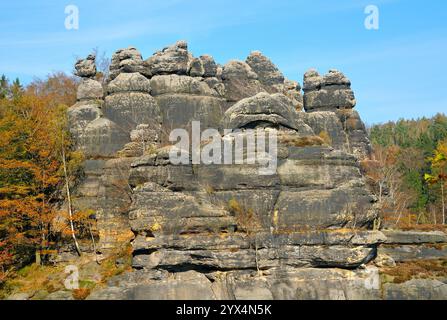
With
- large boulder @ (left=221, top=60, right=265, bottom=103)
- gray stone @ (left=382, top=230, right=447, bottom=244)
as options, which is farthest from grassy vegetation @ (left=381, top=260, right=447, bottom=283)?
large boulder @ (left=221, top=60, right=265, bottom=103)

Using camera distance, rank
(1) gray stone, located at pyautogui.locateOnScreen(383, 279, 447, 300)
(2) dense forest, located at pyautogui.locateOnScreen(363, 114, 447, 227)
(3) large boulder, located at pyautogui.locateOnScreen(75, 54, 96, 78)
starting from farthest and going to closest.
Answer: (2) dense forest, located at pyautogui.locateOnScreen(363, 114, 447, 227)
(3) large boulder, located at pyautogui.locateOnScreen(75, 54, 96, 78)
(1) gray stone, located at pyautogui.locateOnScreen(383, 279, 447, 300)

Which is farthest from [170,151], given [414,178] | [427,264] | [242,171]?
[414,178]

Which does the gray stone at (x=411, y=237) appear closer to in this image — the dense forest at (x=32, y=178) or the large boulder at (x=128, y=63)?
the dense forest at (x=32, y=178)

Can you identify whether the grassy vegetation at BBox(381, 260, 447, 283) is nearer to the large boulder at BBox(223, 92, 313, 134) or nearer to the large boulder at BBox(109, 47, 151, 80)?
the large boulder at BBox(223, 92, 313, 134)

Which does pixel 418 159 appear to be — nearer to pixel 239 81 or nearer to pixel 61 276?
pixel 239 81

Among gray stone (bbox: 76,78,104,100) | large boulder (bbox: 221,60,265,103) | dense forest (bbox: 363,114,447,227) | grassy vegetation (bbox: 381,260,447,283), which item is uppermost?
large boulder (bbox: 221,60,265,103)

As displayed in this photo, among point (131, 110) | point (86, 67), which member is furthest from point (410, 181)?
point (86, 67)

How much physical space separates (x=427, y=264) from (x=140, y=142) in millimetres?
19047

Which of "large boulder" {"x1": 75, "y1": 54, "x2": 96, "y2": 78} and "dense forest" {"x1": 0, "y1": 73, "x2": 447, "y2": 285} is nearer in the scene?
"dense forest" {"x1": 0, "y1": 73, "x2": 447, "y2": 285}

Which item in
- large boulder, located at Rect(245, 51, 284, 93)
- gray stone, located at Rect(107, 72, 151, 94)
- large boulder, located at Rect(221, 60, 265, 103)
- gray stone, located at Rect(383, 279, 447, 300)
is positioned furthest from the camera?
large boulder, located at Rect(245, 51, 284, 93)

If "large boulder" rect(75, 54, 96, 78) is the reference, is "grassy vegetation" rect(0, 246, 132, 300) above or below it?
below

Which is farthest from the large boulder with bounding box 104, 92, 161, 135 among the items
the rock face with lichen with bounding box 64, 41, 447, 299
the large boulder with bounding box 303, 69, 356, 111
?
the large boulder with bounding box 303, 69, 356, 111

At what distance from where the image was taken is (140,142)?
38.4 meters

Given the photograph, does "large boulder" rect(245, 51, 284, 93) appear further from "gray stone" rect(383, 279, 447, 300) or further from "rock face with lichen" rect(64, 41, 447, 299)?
"gray stone" rect(383, 279, 447, 300)
